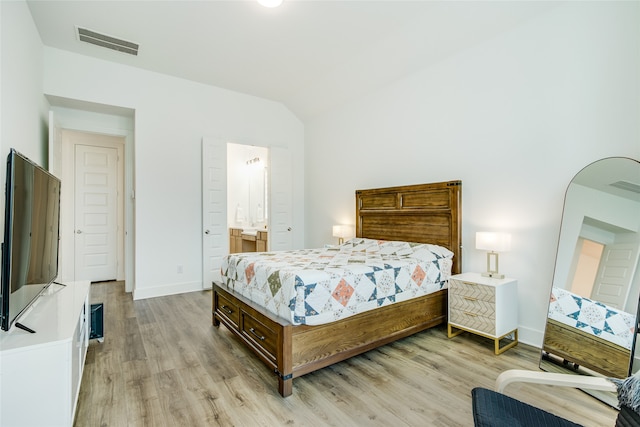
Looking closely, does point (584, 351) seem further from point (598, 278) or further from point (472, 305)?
point (472, 305)

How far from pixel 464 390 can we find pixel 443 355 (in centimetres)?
50

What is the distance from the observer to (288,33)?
343cm

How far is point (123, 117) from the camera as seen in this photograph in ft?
15.1

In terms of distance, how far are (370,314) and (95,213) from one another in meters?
5.09

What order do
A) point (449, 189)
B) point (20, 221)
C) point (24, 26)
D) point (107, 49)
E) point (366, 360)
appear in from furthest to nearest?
1. point (107, 49)
2. point (449, 189)
3. point (24, 26)
4. point (366, 360)
5. point (20, 221)

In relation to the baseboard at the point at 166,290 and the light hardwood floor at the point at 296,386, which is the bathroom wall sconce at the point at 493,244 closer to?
the light hardwood floor at the point at 296,386

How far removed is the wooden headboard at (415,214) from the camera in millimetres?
3262

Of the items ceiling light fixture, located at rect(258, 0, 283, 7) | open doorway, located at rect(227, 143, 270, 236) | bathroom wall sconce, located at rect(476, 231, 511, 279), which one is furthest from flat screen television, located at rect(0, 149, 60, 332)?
open doorway, located at rect(227, 143, 270, 236)

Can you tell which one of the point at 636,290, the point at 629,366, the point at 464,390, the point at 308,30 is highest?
the point at 308,30

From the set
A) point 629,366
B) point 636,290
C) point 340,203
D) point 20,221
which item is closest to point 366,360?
point 629,366

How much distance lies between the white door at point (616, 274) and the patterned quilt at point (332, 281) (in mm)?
1168

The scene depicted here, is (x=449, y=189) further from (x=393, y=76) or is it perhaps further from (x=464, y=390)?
(x=464, y=390)

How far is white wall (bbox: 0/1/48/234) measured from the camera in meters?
2.28

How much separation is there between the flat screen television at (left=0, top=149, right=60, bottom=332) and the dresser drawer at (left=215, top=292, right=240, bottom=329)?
51.1 inches
